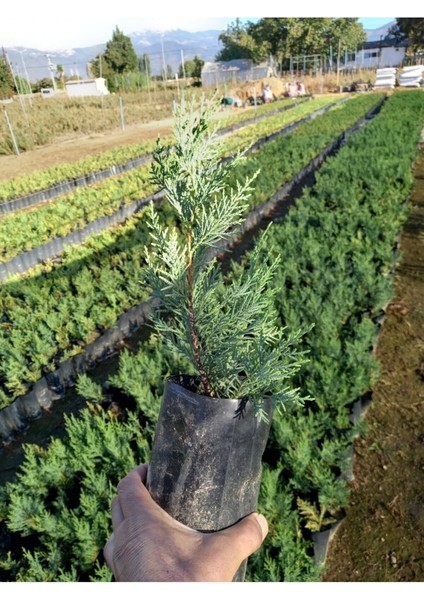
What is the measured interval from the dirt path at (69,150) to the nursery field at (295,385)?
11.9 metres

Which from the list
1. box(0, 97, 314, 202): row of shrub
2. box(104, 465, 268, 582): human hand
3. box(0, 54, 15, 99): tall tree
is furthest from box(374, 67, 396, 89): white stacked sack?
box(104, 465, 268, 582): human hand

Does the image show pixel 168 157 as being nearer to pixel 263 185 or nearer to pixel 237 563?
pixel 237 563

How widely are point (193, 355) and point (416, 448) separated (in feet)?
10.5

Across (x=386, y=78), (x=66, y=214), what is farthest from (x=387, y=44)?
(x=66, y=214)

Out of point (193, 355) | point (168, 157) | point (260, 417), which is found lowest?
point (260, 417)

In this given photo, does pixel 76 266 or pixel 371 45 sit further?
pixel 371 45

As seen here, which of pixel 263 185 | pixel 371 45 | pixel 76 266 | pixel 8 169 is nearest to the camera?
pixel 76 266

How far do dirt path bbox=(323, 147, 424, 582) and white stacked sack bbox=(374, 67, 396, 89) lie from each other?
41.7m

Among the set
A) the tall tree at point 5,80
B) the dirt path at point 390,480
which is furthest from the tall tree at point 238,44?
the dirt path at point 390,480

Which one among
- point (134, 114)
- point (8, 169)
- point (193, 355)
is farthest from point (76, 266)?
point (134, 114)

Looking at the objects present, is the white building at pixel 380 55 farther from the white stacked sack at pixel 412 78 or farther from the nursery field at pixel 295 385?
Answer: the nursery field at pixel 295 385

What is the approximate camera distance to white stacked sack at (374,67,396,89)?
128ft

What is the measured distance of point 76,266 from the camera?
22.5 ft

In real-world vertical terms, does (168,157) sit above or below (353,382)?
above
